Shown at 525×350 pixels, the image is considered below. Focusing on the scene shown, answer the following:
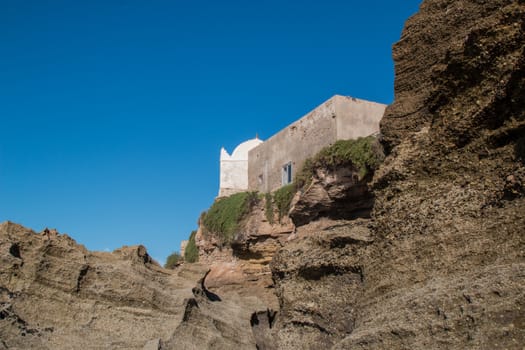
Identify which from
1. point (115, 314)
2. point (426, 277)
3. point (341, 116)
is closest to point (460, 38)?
point (426, 277)

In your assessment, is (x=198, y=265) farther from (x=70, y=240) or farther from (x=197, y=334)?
(x=70, y=240)

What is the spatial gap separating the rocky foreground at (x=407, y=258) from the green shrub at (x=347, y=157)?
34.6ft

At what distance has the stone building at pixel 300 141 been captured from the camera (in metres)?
23.0

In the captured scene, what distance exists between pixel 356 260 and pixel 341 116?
15981 mm

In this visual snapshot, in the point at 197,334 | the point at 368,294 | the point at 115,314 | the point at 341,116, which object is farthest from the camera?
the point at 341,116

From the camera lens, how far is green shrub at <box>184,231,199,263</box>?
29.3 m

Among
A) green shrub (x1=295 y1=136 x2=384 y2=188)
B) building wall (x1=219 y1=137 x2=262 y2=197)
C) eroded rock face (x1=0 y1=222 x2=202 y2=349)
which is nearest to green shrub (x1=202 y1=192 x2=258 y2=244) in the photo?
building wall (x1=219 y1=137 x2=262 y2=197)

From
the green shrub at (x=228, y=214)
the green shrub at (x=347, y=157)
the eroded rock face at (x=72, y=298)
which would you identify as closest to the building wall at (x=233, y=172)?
the green shrub at (x=228, y=214)

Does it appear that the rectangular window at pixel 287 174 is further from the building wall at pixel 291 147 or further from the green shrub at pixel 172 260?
the green shrub at pixel 172 260

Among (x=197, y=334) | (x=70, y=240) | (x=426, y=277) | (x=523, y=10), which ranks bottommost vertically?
(x=197, y=334)

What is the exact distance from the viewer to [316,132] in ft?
78.3

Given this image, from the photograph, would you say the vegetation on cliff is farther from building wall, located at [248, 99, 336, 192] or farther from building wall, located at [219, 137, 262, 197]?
building wall, located at [219, 137, 262, 197]

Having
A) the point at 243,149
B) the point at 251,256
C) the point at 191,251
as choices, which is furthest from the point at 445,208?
the point at 243,149

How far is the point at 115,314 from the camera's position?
8172 mm
